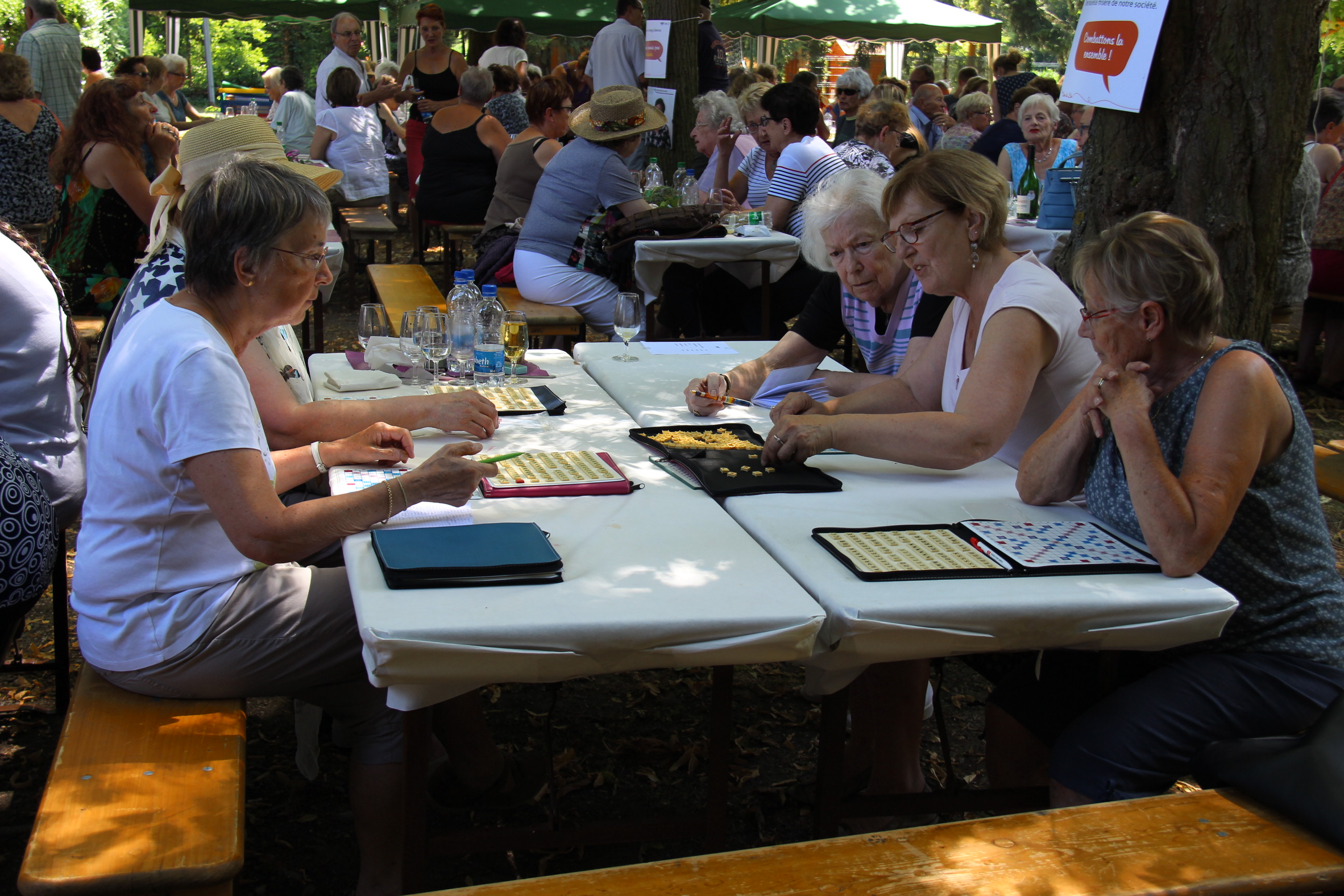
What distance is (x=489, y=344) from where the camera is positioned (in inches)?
132

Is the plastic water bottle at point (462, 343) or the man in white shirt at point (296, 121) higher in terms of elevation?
the man in white shirt at point (296, 121)

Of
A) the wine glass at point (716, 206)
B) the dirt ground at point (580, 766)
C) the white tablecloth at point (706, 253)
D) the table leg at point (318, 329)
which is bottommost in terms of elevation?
the dirt ground at point (580, 766)

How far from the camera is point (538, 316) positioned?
19.0 feet

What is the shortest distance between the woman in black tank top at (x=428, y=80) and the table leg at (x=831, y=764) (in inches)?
366

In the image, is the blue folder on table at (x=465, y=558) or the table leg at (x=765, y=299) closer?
the blue folder on table at (x=465, y=558)

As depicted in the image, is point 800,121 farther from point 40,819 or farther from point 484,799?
point 40,819

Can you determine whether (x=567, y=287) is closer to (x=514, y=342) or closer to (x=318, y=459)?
(x=514, y=342)

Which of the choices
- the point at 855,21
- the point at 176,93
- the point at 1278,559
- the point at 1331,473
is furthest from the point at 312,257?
the point at 855,21

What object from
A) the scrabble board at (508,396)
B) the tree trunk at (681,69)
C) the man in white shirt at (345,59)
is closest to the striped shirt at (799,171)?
the tree trunk at (681,69)

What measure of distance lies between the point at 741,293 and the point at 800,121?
4.03 ft

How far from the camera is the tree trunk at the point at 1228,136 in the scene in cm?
357

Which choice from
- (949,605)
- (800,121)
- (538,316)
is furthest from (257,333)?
(800,121)

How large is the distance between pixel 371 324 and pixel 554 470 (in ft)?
4.45

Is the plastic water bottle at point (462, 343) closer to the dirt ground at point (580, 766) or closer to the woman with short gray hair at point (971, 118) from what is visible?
the dirt ground at point (580, 766)
